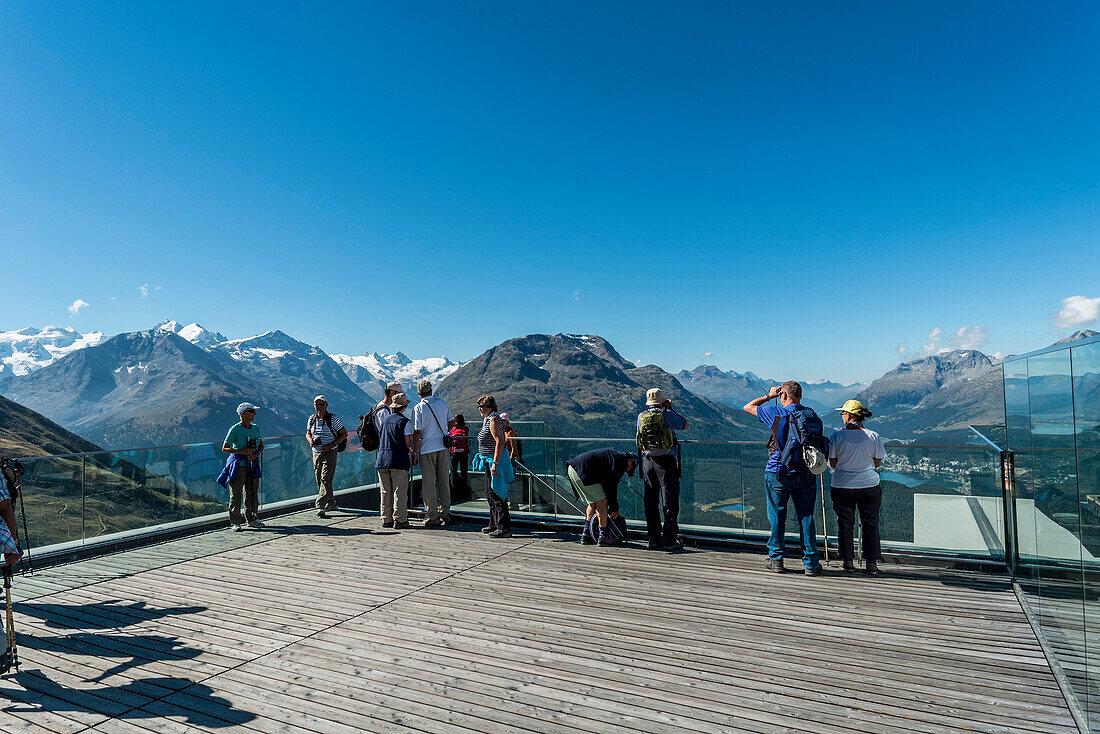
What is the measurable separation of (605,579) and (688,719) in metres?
2.98

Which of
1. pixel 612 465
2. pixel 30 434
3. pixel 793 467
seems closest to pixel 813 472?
pixel 793 467

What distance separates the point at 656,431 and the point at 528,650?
3613 millimetres

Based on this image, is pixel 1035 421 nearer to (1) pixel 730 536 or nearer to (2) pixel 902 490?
(2) pixel 902 490

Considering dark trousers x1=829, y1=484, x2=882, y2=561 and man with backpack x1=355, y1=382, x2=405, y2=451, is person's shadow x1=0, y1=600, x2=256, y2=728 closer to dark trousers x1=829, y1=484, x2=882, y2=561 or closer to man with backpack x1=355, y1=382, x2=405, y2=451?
man with backpack x1=355, y1=382, x2=405, y2=451

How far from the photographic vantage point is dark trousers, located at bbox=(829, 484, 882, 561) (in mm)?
6656

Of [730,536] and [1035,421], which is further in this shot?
[730,536]

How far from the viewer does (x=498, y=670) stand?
445 centimetres

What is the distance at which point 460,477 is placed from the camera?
39.9 feet

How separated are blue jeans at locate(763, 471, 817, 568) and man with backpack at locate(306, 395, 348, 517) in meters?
7.30

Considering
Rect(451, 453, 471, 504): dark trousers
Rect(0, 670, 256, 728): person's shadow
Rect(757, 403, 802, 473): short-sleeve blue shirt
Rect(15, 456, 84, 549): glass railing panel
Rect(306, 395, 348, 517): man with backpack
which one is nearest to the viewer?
Rect(0, 670, 256, 728): person's shadow

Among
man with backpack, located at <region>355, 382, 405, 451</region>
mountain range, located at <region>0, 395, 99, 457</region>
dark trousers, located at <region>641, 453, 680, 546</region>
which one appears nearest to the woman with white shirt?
dark trousers, located at <region>641, 453, 680, 546</region>

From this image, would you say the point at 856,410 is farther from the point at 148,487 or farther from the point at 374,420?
the point at 148,487

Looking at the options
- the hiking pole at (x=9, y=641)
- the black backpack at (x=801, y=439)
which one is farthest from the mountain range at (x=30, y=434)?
the black backpack at (x=801, y=439)

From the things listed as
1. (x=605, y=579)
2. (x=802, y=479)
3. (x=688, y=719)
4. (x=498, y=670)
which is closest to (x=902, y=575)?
(x=802, y=479)
